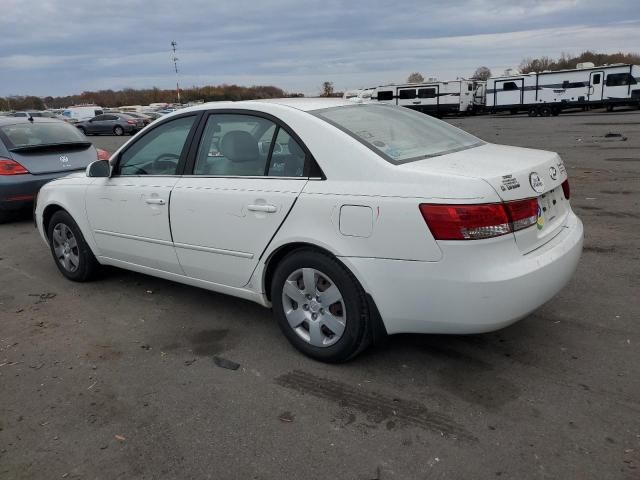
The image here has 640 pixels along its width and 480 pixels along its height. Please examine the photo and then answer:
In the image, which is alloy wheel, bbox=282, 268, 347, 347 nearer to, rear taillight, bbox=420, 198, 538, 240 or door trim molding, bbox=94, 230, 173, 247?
rear taillight, bbox=420, 198, 538, 240

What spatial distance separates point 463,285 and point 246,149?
182cm

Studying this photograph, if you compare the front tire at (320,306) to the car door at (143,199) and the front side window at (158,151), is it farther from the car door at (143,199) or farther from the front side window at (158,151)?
the front side window at (158,151)

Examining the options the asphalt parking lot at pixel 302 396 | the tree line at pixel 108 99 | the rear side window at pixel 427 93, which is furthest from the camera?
the tree line at pixel 108 99

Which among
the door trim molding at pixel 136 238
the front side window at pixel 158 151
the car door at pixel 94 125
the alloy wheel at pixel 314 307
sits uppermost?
the front side window at pixel 158 151

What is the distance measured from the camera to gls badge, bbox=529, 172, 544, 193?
3.12m

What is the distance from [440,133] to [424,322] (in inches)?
62.4

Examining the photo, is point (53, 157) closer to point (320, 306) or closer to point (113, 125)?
point (320, 306)

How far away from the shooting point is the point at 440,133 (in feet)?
13.3

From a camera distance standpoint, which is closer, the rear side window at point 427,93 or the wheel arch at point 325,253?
the wheel arch at point 325,253

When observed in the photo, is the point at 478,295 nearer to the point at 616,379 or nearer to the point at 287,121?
the point at 616,379

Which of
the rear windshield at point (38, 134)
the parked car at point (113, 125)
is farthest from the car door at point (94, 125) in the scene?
the rear windshield at point (38, 134)

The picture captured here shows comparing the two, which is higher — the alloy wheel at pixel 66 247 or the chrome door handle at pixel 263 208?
the chrome door handle at pixel 263 208

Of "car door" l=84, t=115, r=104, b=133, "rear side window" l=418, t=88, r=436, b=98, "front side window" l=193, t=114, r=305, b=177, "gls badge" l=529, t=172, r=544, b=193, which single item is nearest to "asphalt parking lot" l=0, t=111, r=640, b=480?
"gls badge" l=529, t=172, r=544, b=193

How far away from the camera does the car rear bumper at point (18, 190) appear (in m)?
7.85
